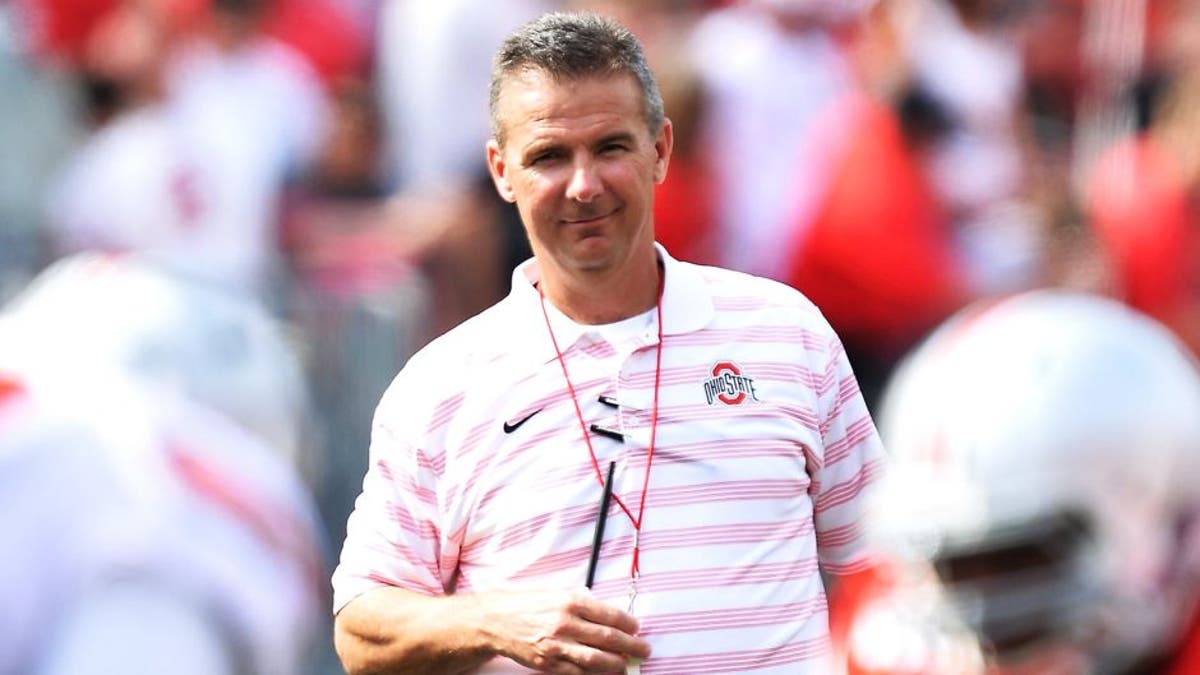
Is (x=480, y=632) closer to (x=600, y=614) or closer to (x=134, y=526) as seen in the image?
(x=600, y=614)

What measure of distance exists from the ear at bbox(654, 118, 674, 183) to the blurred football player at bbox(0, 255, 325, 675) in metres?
0.88

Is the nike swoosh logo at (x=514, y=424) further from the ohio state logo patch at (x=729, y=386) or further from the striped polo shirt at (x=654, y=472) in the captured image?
the ohio state logo patch at (x=729, y=386)

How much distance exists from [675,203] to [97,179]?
2095mm

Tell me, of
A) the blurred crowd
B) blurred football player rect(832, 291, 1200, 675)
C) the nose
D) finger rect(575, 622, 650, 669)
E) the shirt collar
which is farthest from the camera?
the blurred crowd

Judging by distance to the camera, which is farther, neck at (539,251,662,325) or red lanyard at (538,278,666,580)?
neck at (539,251,662,325)

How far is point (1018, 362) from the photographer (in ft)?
10.4

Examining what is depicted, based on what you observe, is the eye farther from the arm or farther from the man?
the arm

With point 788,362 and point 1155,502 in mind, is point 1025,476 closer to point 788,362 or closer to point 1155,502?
point 1155,502

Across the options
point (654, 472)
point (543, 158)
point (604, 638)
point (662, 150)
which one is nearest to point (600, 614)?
point (604, 638)

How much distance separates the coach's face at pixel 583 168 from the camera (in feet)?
12.9

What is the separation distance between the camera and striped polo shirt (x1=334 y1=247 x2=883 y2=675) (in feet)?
12.5

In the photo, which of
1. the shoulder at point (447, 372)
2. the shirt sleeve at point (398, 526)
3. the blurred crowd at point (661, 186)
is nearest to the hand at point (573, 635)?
the shirt sleeve at point (398, 526)

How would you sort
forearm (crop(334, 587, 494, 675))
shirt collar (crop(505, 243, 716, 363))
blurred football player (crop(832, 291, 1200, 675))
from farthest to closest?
shirt collar (crop(505, 243, 716, 363))
forearm (crop(334, 587, 494, 675))
blurred football player (crop(832, 291, 1200, 675))

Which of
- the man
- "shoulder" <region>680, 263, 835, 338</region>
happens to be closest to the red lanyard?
the man
